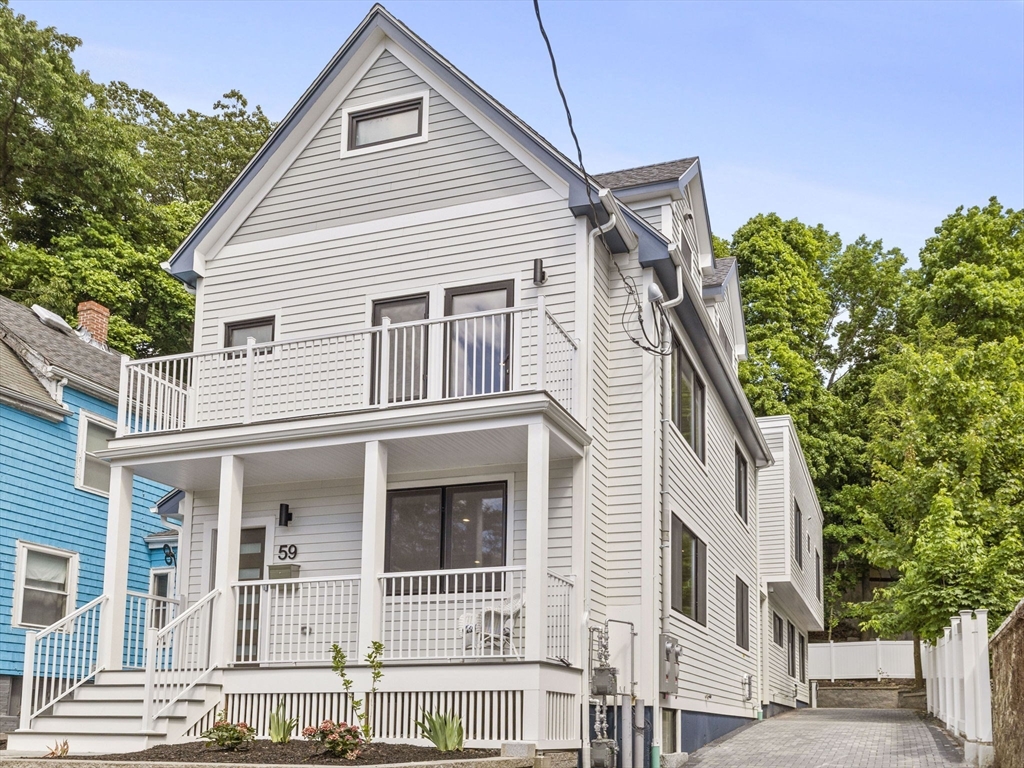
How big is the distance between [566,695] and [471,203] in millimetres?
6299

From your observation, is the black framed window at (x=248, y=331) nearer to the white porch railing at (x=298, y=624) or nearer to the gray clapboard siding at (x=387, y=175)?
the gray clapboard siding at (x=387, y=175)

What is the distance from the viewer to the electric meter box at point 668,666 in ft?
44.3

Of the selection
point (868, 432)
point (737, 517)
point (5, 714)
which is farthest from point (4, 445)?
point (868, 432)

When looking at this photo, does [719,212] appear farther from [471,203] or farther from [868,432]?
[471,203]

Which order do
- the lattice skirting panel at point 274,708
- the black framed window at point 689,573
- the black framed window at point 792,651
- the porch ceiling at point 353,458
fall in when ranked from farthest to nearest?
the black framed window at point 792,651 < the black framed window at point 689,573 < the porch ceiling at point 353,458 < the lattice skirting panel at point 274,708

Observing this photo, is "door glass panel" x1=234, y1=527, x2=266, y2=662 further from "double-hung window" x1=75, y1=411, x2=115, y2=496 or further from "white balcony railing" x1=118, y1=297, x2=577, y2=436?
"double-hung window" x1=75, y1=411, x2=115, y2=496

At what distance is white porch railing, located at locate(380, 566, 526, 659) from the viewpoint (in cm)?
1200

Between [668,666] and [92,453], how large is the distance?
12.0 m

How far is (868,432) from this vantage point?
39.3m

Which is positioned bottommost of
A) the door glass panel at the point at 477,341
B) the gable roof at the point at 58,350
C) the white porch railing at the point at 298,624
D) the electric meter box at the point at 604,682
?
the electric meter box at the point at 604,682

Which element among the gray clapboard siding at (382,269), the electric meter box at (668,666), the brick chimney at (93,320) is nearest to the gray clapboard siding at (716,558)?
the electric meter box at (668,666)

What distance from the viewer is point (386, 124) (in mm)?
15789

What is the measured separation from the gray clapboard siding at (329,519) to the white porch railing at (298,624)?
0.42m

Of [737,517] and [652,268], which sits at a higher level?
[652,268]
